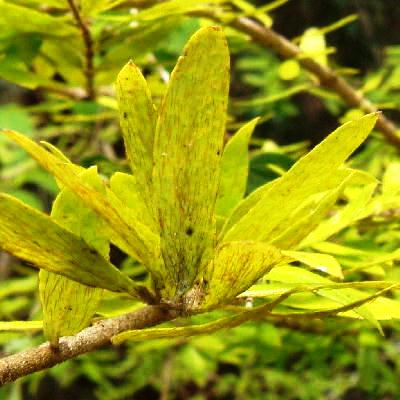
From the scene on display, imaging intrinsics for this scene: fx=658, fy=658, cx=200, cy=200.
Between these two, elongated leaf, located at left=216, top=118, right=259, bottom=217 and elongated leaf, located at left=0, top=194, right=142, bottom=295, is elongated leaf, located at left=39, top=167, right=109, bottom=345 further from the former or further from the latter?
elongated leaf, located at left=216, top=118, right=259, bottom=217

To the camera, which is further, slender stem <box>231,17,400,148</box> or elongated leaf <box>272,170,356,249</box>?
slender stem <box>231,17,400,148</box>

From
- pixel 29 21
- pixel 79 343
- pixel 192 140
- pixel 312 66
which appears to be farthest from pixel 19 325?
pixel 312 66

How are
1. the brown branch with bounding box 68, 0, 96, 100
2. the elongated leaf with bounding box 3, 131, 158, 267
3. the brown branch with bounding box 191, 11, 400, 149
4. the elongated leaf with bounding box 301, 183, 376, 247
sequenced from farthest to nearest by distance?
the brown branch with bounding box 191, 11, 400, 149
the brown branch with bounding box 68, 0, 96, 100
the elongated leaf with bounding box 301, 183, 376, 247
the elongated leaf with bounding box 3, 131, 158, 267

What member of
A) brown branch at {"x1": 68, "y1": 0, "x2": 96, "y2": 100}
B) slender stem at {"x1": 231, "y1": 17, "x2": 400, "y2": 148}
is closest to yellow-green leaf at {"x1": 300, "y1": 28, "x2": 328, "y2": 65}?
slender stem at {"x1": 231, "y1": 17, "x2": 400, "y2": 148}

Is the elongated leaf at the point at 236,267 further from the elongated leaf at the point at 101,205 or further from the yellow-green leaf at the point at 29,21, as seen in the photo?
the yellow-green leaf at the point at 29,21

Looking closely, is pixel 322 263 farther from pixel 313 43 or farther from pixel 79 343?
pixel 313 43

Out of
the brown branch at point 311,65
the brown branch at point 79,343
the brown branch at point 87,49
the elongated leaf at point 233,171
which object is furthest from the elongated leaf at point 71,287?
the brown branch at point 311,65

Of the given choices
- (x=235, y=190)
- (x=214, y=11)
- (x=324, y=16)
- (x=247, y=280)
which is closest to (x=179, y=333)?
(x=247, y=280)

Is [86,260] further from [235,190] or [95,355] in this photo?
[95,355]
